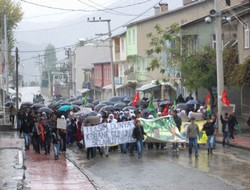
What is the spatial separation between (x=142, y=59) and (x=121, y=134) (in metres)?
38.3

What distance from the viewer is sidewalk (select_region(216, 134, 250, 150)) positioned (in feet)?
86.7

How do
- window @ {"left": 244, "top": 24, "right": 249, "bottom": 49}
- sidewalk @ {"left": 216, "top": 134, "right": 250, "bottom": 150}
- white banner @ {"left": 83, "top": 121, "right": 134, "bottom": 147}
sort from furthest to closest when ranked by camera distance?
window @ {"left": 244, "top": 24, "right": 249, "bottom": 49} < sidewalk @ {"left": 216, "top": 134, "right": 250, "bottom": 150} < white banner @ {"left": 83, "top": 121, "right": 134, "bottom": 147}

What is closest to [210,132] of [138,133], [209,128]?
[209,128]

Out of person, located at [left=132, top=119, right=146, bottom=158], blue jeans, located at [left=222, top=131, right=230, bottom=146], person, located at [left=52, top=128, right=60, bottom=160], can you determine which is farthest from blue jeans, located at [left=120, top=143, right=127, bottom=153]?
blue jeans, located at [left=222, top=131, right=230, bottom=146]

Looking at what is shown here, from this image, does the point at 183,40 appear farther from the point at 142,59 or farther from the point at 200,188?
the point at 200,188

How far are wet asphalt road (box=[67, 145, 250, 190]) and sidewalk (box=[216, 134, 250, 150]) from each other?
1287 mm

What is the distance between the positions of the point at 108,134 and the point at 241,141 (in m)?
7.51

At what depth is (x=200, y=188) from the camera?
15242mm

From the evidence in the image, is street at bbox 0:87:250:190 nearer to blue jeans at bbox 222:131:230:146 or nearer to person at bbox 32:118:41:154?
person at bbox 32:118:41:154

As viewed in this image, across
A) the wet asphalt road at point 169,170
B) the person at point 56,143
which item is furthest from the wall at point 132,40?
the person at point 56,143

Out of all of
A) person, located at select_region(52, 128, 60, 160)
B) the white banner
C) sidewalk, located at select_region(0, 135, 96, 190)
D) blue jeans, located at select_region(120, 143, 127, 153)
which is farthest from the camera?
blue jeans, located at select_region(120, 143, 127, 153)

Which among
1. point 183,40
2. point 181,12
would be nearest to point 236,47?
point 183,40

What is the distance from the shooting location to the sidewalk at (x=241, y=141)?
26425mm

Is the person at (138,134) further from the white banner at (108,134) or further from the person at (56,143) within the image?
the person at (56,143)
